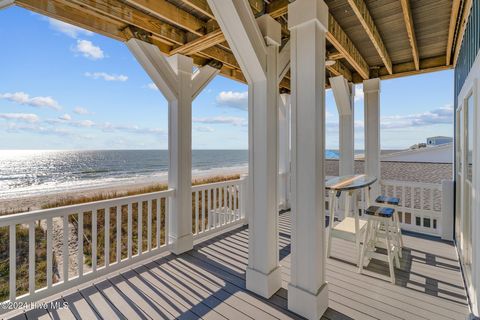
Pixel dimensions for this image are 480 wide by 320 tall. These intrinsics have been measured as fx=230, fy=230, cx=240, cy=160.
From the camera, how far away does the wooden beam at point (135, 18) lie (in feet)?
7.18

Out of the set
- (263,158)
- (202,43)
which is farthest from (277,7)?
(263,158)

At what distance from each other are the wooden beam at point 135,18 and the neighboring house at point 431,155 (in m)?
9.82

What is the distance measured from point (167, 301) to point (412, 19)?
4114 mm

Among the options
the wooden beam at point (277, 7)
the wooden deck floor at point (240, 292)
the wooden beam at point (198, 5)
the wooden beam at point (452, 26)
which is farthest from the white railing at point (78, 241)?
the wooden beam at point (452, 26)

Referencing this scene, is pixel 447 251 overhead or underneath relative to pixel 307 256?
underneath

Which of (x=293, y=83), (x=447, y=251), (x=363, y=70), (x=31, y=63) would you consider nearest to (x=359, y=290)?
(x=447, y=251)

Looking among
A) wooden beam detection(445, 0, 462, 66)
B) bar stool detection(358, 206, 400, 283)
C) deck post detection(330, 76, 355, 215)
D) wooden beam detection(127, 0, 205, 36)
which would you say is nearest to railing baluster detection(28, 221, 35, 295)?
wooden beam detection(127, 0, 205, 36)

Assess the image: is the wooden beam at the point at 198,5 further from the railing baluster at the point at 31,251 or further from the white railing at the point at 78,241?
the railing baluster at the point at 31,251

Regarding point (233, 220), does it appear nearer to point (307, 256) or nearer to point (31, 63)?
point (307, 256)

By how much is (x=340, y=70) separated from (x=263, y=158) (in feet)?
9.49

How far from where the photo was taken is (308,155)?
6.29 feet

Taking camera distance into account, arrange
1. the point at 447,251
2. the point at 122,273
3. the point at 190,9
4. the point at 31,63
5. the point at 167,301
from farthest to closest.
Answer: the point at 31,63
the point at 447,251
the point at 122,273
the point at 190,9
the point at 167,301

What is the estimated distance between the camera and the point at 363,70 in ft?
13.1

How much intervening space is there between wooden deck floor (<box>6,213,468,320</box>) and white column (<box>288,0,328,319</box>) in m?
0.28
